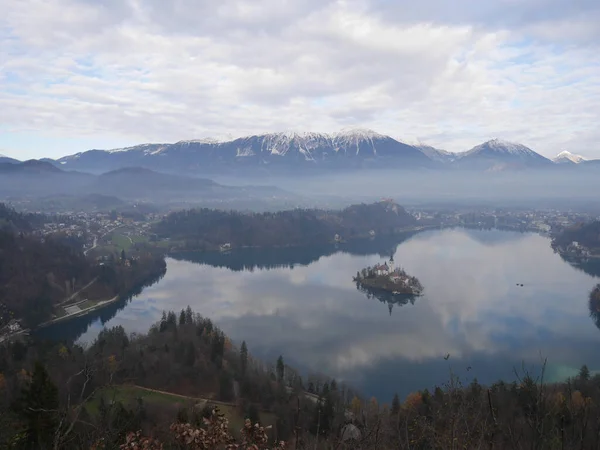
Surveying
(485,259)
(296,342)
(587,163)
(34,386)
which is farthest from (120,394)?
(587,163)

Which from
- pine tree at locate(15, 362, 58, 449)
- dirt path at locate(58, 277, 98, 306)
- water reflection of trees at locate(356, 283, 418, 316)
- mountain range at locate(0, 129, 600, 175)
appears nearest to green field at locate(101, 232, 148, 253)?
dirt path at locate(58, 277, 98, 306)

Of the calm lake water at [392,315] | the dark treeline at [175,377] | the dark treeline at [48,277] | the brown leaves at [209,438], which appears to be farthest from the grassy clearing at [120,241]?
the brown leaves at [209,438]

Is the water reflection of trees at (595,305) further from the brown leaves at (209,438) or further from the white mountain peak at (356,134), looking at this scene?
the white mountain peak at (356,134)

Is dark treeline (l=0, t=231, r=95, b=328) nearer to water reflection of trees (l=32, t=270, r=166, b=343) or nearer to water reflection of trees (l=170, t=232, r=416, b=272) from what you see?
water reflection of trees (l=32, t=270, r=166, b=343)

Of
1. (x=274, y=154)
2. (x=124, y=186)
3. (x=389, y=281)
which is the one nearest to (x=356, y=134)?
(x=274, y=154)

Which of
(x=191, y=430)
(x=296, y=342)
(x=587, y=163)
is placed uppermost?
(x=587, y=163)

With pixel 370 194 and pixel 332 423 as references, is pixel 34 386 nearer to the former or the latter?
pixel 332 423
